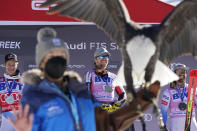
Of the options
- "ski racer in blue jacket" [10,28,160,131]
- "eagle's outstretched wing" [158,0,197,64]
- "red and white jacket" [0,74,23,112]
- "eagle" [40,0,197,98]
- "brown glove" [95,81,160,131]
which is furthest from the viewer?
"red and white jacket" [0,74,23,112]

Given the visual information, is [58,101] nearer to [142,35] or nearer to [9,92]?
[142,35]

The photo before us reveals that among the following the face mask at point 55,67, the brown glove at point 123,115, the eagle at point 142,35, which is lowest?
the brown glove at point 123,115

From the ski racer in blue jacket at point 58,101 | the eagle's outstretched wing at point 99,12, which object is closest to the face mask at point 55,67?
the ski racer in blue jacket at point 58,101

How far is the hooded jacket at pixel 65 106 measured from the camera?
1825 mm

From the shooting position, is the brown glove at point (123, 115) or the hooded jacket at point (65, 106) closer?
the hooded jacket at point (65, 106)

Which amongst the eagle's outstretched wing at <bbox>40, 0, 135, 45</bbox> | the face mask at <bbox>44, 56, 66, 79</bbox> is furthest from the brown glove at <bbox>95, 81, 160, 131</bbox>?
the eagle's outstretched wing at <bbox>40, 0, 135, 45</bbox>

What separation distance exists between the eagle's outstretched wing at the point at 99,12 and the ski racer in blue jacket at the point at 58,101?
0.94 m

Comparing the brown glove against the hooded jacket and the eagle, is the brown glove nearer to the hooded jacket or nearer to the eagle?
the hooded jacket

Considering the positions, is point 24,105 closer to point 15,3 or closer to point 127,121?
point 127,121

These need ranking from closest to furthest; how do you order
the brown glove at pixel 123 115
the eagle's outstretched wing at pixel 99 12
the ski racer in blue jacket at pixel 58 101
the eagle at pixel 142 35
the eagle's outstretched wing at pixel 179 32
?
the ski racer in blue jacket at pixel 58 101
the brown glove at pixel 123 115
the eagle at pixel 142 35
the eagle's outstretched wing at pixel 179 32
the eagle's outstretched wing at pixel 99 12

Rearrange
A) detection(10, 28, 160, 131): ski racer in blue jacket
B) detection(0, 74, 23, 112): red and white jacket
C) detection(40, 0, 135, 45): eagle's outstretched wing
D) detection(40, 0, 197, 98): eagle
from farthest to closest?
detection(0, 74, 23, 112): red and white jacket, detection(40, 0, 135, 45): eagle's outstretched wing, detection(40, 0, 197, 98): eagle, detection(10, 28, 160, 131): ski racer in blue jacket

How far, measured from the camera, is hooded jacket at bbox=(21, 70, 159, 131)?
71.9 inches

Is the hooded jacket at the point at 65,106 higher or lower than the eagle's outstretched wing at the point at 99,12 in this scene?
lower

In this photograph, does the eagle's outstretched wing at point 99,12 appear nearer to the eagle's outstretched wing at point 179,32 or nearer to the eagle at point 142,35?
the eagle at point 142,35
